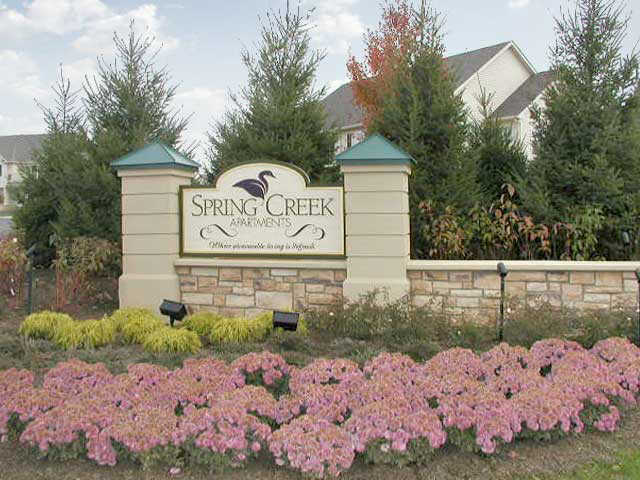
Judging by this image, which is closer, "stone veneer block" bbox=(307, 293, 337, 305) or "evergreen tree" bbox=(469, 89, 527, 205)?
"stone veneer block" bbox=(307, 293, 337, 305)

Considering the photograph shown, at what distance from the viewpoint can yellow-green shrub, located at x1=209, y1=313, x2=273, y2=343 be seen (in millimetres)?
5773

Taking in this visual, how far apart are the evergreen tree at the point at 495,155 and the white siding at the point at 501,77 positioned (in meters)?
15.1

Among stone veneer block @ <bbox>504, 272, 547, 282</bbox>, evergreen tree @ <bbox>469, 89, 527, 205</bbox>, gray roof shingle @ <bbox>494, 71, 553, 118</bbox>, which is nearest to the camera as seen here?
stone veneer block @ <bbox>504, 272, 547, 282</bbox>

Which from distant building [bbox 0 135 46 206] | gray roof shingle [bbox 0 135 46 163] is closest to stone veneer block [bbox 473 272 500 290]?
distant building [bbox 0 135 46 206]

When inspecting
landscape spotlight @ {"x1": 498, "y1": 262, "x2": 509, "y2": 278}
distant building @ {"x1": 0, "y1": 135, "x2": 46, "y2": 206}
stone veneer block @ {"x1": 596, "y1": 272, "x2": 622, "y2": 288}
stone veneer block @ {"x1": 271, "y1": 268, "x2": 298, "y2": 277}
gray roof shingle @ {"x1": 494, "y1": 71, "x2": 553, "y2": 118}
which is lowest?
stone veneer block @ {"x1": 596, "y1": 272, "x2": 622, "y2": 288}

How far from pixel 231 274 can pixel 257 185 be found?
115 centimetres

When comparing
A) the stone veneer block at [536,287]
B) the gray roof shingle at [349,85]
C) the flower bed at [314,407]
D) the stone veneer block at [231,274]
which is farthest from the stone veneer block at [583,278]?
the gray roof shingle at [349,85]

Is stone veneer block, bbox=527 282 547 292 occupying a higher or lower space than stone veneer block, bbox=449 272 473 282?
lower

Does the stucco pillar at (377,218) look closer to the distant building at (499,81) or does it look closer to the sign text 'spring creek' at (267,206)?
the sign text 'spring creek' at (267,206)

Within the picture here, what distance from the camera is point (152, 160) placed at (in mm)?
7234

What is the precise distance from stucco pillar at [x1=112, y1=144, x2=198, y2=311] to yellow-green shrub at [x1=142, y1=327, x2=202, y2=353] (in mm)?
1723

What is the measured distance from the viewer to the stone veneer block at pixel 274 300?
6930 mm

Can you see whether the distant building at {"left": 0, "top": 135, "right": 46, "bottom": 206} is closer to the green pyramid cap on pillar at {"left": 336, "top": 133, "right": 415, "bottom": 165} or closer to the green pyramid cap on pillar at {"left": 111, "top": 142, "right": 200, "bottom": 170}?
the green pyramid cap on pillar at {"left": 111, "top": 142, "right": 200, "bottom": 170}

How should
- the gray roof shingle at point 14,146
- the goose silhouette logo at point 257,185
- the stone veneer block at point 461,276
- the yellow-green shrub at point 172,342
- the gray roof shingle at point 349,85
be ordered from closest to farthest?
the yellow-green shrub at point 172,342 < the stone veneer block at point 461,276 < the goose silhouette logo at point 257,185 < the gray roof shingle at point 349,85 < the gray roof shingle at point 14,146
